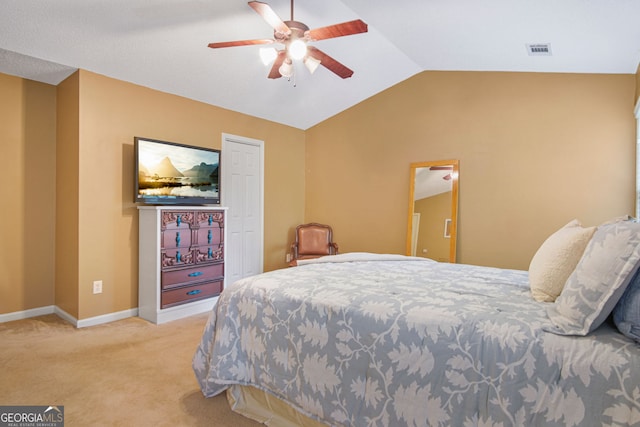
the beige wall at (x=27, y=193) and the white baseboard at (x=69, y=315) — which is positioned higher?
the beige wall at (x=27, y=193)

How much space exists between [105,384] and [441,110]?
14.1 ft

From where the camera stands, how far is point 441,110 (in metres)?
4.44

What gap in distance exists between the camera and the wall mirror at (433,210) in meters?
4.29

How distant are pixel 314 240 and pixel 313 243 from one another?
0.05 metres

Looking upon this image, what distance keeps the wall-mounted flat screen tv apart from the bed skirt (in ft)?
7.90

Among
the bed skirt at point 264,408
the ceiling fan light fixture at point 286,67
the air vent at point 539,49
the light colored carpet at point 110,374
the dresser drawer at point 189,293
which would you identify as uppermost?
the air vent at point 539,49

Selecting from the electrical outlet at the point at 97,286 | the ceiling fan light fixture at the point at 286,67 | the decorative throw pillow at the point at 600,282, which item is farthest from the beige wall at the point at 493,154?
the electrical outlet at the point at 97,286

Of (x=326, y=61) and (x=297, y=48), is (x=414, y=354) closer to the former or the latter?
(x=297, y=48)

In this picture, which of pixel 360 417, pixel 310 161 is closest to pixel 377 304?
pixel 360 417

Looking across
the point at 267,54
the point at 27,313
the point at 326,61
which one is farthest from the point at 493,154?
the point at 27,313

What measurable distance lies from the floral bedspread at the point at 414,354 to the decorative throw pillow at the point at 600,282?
6 cm

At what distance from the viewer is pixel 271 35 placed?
347 centimetres

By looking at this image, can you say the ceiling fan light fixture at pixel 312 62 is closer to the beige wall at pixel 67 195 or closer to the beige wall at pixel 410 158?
the beige wall at pixel 410 158

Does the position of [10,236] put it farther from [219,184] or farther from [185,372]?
[185,372]
